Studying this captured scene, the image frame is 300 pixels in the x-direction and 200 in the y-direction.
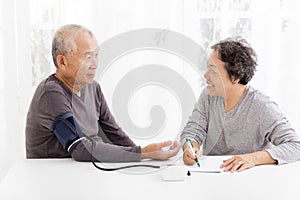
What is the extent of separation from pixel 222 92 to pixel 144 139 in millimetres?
534

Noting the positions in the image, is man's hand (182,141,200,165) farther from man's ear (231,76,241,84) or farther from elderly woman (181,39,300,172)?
man's ear (231,76,241,84)

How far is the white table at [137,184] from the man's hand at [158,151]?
144 mm

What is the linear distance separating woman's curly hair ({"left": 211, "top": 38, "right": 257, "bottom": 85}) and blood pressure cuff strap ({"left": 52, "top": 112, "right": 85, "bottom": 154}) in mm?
706

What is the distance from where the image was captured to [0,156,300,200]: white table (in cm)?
168

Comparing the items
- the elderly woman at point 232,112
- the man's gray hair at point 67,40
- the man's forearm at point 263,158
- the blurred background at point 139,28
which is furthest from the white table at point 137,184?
the blurred background at point 139,28

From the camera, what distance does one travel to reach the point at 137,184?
180cm

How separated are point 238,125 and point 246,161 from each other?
356 mm

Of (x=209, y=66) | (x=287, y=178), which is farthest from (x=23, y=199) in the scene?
(x=209, y=66)

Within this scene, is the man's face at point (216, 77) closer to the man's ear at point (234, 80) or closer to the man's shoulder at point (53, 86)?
the man's ear at point (234, 80)

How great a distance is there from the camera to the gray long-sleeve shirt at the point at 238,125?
7.29 ft

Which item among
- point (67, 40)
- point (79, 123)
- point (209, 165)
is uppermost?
point (67, 40)

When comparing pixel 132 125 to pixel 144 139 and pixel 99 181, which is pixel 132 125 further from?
pixel 99 181

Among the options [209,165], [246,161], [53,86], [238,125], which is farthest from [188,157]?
[53,86]

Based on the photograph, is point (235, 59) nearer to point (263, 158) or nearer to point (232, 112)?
point (232, 112)
